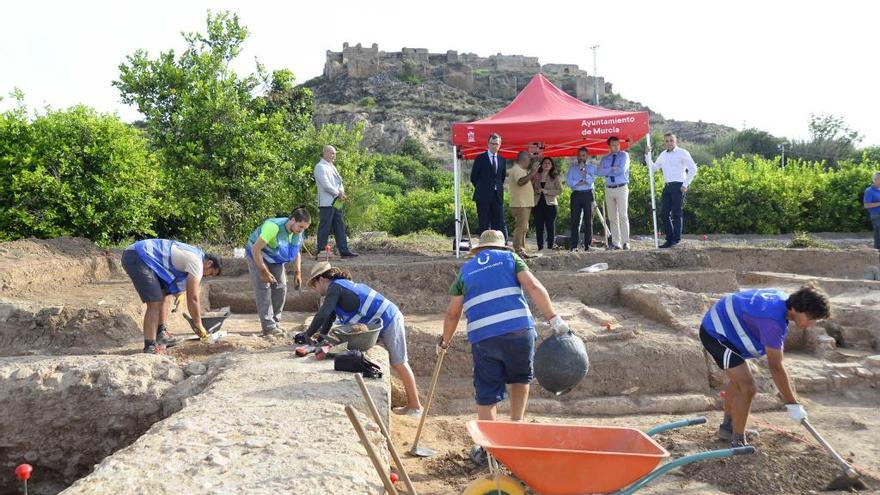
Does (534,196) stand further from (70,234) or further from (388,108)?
(388,108)

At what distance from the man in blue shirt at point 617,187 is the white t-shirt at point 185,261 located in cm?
654

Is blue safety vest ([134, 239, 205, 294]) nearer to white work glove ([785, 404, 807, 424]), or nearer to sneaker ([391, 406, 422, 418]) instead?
Answer: sneaker ([391, 406, 422, 418])

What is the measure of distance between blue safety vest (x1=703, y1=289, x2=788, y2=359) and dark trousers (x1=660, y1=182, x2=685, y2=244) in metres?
6.01

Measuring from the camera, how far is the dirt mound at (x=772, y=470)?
479 centimetres

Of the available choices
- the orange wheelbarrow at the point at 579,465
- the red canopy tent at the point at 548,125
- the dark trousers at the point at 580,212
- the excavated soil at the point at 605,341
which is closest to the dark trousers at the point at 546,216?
the dark trousers at the point at 580,212

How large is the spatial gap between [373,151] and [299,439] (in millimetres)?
43312

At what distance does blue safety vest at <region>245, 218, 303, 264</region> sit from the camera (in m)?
7.03

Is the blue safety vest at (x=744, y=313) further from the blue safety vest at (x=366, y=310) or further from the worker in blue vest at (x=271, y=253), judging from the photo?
the worker in blue vest at (x=271, y=253)

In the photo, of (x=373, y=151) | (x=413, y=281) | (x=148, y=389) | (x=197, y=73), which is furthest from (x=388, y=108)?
(x=148, y=389)

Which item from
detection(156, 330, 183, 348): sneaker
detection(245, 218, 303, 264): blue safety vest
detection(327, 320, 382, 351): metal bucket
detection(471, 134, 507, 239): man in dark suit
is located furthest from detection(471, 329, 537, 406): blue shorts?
detection(471, 134, 507, 239): man in dark suit

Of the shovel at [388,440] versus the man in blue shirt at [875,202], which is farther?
the man in blue shirt at [875,202]

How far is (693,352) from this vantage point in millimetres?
7227

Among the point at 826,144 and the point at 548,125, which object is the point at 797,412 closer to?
the point at 548,125

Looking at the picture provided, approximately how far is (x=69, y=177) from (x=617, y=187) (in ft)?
28.4
